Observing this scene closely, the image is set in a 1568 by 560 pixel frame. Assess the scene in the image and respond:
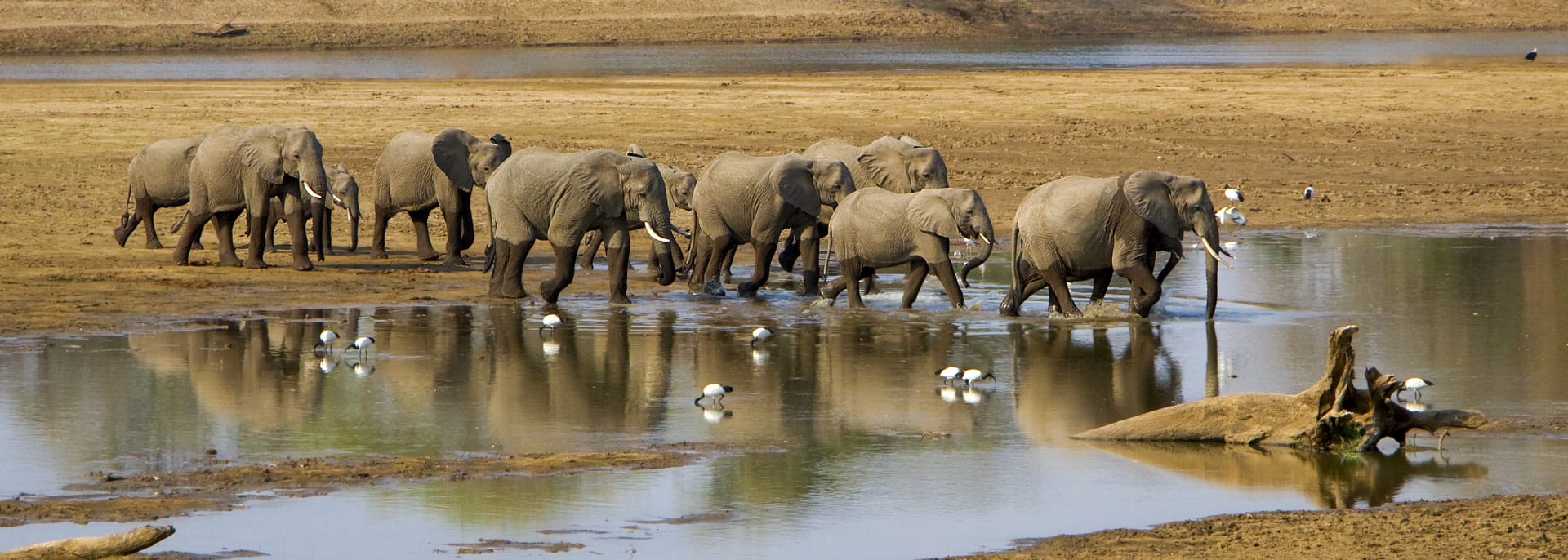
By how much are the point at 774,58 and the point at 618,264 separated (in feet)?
113

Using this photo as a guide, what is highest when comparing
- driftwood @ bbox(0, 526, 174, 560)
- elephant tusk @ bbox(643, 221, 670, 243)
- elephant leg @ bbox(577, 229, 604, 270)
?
elephant tusk @ bbox(643, 221, 670, 243)

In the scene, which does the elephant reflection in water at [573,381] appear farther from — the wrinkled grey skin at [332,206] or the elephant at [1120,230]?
the wrinkled grey skin at [332,206]

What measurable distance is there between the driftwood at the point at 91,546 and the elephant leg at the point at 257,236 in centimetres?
1095

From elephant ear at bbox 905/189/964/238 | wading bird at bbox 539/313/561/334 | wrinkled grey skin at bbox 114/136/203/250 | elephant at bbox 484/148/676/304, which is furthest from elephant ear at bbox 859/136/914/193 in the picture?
wrinkled grey skin at bbox 114/136/203/250

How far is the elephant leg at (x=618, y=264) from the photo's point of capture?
1695cm

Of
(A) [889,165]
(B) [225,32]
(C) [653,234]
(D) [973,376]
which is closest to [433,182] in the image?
(C) [653,234]

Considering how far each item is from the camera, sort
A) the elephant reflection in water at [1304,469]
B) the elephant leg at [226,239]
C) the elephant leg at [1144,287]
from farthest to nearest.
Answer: the elephant leg at [226,239] → the elephant leg at [1144,287] → the elephant reflection in water at [1304,469]

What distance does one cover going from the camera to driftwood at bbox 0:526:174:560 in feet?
26.4

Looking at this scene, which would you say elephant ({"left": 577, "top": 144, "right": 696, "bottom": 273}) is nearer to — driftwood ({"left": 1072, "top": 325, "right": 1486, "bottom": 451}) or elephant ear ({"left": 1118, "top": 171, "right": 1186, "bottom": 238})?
elephant ear ({"left": 1118, "top": 171, "right": 1186, "bottom": 238})

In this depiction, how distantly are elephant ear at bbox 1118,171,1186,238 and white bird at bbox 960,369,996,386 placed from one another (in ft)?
10.9

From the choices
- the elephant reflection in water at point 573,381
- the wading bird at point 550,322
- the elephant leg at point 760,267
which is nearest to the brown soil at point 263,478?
the elephant reflection in water at point 573,381

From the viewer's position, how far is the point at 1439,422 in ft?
35.0

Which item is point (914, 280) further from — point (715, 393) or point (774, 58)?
point (774, 58)

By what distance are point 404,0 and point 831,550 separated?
56644mm
